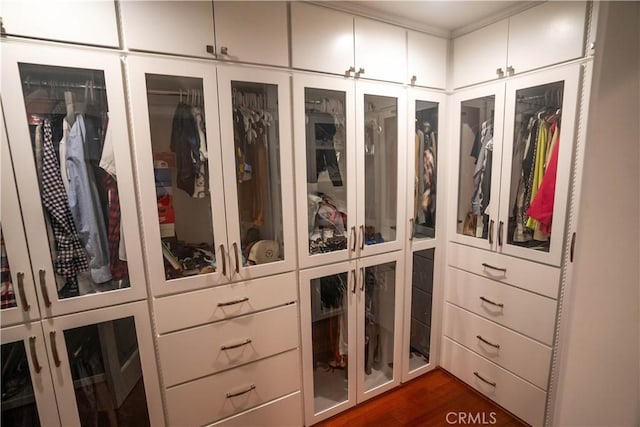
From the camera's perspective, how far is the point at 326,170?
6.23 feet

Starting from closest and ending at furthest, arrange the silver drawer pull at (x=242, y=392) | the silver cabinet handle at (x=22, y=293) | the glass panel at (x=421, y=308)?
the silver cabinet handle at (x=22, y=293)
the silver drawer pull at (x=242, y=392)
the glass panel at (x=421, y=308)

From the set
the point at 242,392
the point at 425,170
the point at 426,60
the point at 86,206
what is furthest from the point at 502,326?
the point at 86,206

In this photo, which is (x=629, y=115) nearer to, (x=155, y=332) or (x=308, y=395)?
(x=155, y=332)

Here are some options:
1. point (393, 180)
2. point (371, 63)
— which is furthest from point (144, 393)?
point (371, 63)

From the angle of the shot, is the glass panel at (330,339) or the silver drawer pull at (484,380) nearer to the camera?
the glass panel at (330,339)

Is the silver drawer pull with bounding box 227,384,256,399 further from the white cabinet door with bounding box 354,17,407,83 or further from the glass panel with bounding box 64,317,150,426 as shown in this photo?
the white cabinet door with bounding box 354,17,407,83

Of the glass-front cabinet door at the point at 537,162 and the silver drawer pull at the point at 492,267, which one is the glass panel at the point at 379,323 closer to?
the silver drawer pull at the point at 492,267

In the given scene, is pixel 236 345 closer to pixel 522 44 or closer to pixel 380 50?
pixel 380 50

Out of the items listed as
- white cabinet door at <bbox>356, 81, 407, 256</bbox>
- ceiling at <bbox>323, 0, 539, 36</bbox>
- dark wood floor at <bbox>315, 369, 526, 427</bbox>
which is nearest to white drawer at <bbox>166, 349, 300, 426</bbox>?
dark wood floor at <bbox>315, 369, 526, 427</bbox>

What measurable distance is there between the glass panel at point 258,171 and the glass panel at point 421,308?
111 cm

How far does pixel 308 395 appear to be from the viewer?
194cm

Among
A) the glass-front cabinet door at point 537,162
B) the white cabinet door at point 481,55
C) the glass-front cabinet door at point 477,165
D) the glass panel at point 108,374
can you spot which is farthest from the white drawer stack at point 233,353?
the white cabinet door at point 481,55

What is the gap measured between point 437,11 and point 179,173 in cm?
175

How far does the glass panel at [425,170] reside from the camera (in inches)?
84.9
